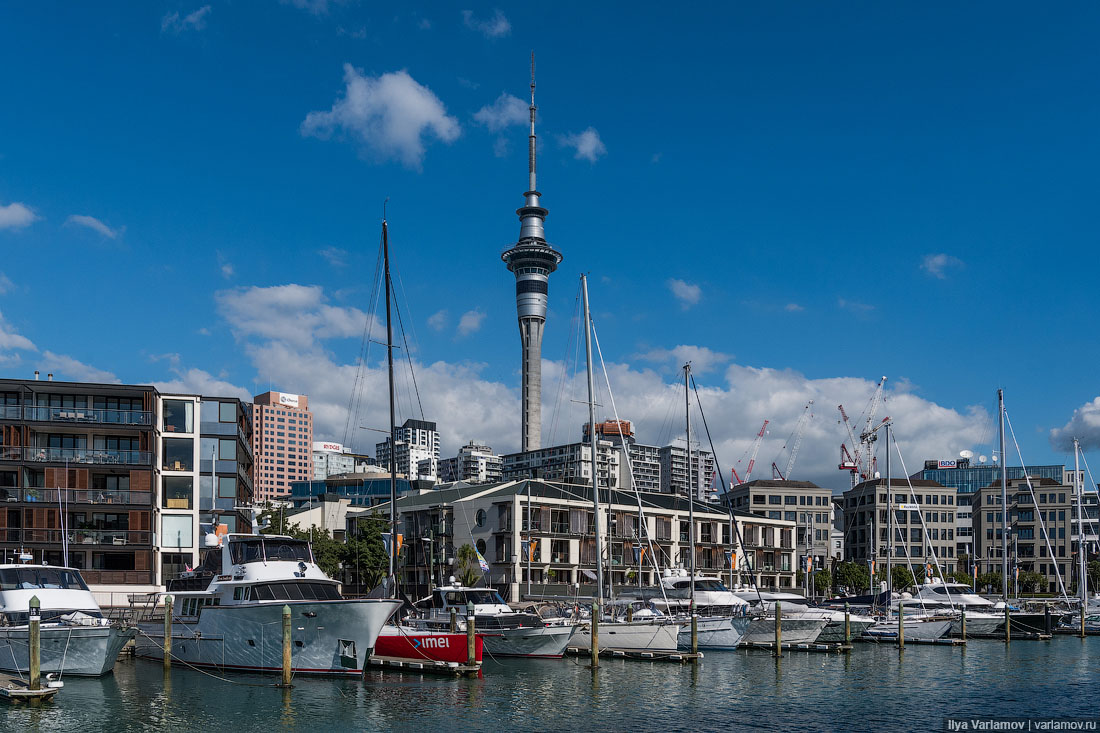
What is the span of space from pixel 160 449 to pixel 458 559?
126ft

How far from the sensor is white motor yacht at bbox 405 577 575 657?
58.5 m

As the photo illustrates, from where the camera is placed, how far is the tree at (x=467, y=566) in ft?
341

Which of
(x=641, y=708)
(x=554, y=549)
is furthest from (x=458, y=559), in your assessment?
(x=641, y=708)

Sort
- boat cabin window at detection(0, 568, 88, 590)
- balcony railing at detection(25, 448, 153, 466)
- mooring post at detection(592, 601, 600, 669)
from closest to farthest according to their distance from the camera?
boat cabin window at detection(0, 568, 88, 590)
mooring post at detection(592, 601, 600, 669)
balcony railing at detection(25, 448, 153, 466)

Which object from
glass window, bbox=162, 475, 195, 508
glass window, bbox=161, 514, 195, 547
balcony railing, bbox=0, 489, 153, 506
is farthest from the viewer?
glass window, bbox=162, 475, 195, 508

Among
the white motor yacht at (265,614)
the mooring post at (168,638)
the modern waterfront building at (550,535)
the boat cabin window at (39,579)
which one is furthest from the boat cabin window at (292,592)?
the modern waterfront building at (550,535)

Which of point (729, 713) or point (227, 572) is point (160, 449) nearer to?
point (227, 572)

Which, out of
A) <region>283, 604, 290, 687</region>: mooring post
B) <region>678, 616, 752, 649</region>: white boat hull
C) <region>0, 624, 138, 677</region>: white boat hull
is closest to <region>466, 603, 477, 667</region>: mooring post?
<region>283, 604, 290, 687</region>: mooring post

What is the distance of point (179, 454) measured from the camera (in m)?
82.9

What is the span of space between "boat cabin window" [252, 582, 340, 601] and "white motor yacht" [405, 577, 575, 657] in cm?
906

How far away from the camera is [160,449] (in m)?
81.8

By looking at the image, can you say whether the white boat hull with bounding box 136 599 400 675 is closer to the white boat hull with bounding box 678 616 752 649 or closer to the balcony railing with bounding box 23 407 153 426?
the white boat hull with bounding box 678 616 752 649

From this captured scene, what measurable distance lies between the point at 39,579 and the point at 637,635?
1228 inches

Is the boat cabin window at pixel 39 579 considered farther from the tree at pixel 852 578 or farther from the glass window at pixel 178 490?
the tree at pixel 852 578
